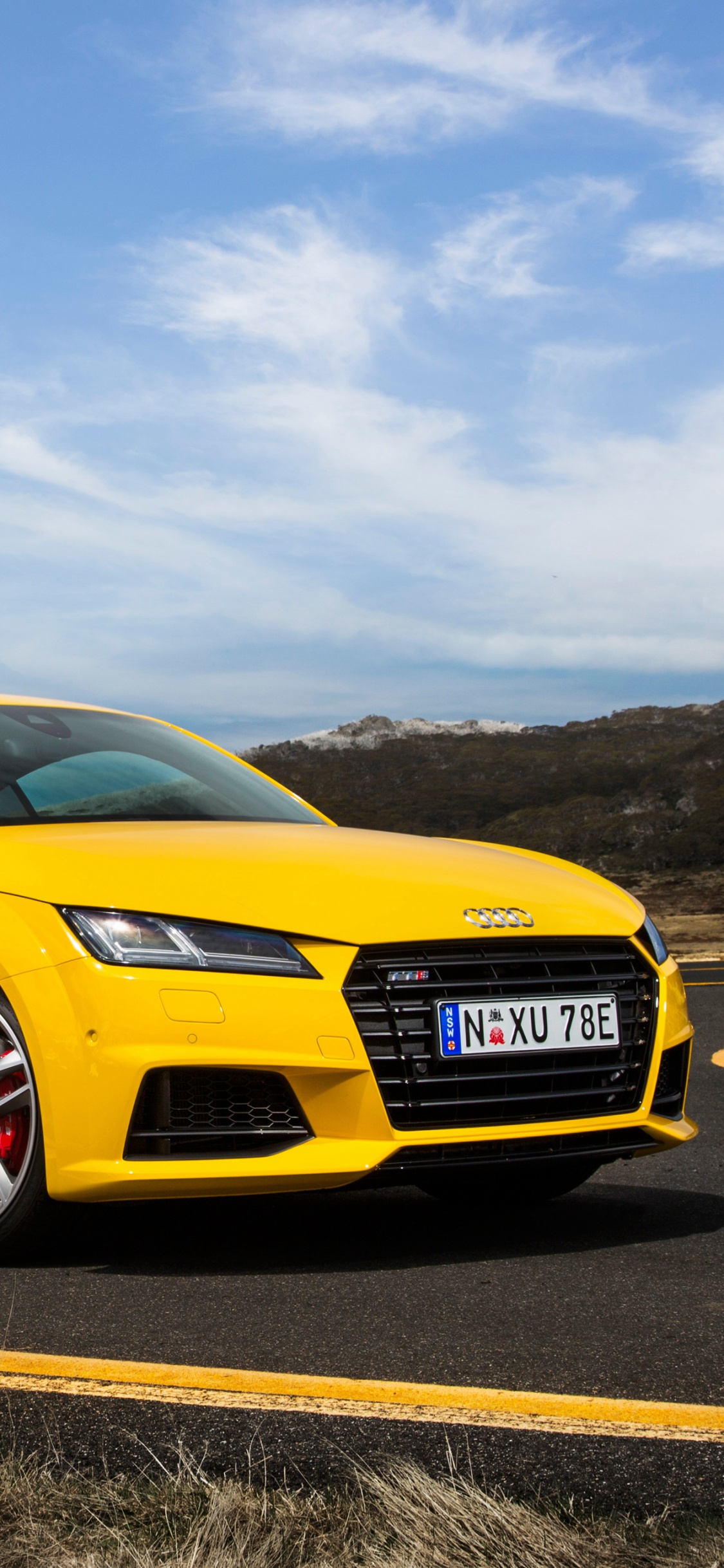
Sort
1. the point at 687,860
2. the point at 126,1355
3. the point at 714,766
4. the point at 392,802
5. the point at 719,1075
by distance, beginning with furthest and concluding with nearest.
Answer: the point at 392,802
the point at 714,766
the point at 687,860
the point at 719,1075
the point at 126,1355

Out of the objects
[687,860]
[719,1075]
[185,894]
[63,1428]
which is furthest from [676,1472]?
[687,860]

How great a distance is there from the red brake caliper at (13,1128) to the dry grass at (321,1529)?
1.16 metres

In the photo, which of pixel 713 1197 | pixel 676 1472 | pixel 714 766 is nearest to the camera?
pixel 676 1472

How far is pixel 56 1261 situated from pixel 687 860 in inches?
1823

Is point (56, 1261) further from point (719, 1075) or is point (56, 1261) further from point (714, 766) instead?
point (714, 766)

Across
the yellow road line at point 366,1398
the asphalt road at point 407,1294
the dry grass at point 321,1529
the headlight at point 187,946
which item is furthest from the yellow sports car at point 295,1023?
the dry grass at point 321,1529

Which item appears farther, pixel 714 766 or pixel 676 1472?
pixel 714 766

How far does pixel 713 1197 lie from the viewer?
392 centimetres

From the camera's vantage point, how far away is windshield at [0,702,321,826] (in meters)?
3.79

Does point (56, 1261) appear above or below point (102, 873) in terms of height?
below

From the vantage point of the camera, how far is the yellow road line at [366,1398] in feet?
6.91

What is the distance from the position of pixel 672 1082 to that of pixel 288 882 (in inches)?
48.4

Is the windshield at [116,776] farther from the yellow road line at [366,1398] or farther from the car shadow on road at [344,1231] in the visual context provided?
the yellow road line at [366,1398]

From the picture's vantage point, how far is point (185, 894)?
9.78 ft
